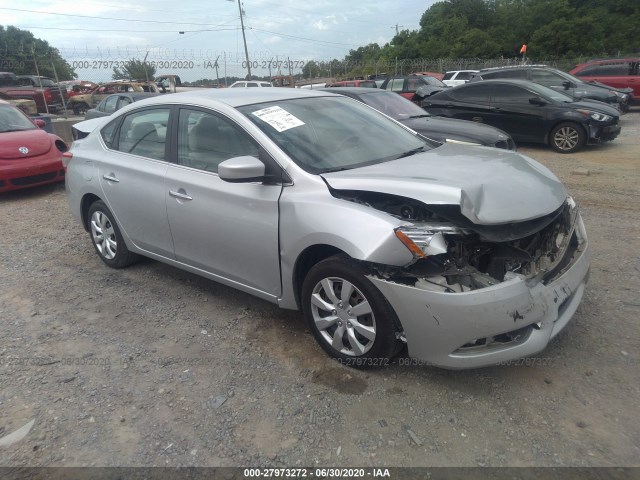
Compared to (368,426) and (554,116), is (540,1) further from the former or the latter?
(368,426)

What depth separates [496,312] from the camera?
2484mm

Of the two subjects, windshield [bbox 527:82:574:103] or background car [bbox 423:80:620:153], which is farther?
windshield [bbox 527:82:574:103]

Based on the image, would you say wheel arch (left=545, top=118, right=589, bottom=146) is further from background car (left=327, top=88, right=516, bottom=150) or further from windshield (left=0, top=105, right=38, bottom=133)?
windshield (left=0, top=105, right=38, bottom=133)

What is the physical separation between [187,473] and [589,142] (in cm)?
978

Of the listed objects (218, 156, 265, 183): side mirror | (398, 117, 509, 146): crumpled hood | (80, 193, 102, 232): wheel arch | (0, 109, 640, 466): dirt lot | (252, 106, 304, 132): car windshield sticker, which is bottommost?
(0, 109, 640, 466): dirt lot

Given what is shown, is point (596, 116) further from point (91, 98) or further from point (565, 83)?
point (91, 98)

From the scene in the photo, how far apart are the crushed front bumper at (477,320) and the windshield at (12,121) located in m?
8.03

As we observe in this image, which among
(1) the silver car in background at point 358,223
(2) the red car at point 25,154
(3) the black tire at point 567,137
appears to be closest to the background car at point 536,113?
(3) the black tire at point 567,137

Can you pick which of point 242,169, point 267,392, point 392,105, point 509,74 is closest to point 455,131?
point 392,105

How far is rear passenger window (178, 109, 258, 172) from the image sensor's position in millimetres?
3398

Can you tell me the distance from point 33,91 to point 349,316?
20883mm

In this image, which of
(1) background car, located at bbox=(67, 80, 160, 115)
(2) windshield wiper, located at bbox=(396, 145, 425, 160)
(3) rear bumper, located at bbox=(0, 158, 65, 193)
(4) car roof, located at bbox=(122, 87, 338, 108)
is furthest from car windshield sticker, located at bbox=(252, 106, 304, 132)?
(1) background car, located at bbox=(67, 80, 160, 115)

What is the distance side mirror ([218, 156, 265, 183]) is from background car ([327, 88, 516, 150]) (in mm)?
3824

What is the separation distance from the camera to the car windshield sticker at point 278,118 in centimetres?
340
